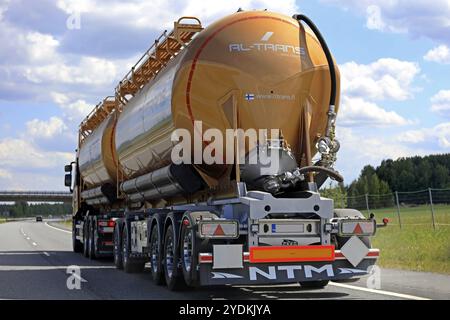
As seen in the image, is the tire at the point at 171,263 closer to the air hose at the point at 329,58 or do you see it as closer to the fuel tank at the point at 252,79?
the fuel tank at the point at 252,79

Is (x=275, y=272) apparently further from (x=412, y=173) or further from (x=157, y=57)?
(x=412, y=173)

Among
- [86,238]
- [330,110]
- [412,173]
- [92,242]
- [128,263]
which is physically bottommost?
[128,263]

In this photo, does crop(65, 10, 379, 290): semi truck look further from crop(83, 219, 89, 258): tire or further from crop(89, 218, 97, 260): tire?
crop(83, 219, 89, 258): tire

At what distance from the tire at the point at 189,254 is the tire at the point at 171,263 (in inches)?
11.5

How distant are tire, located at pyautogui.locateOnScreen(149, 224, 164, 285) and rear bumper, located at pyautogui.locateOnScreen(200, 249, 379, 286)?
2599mm

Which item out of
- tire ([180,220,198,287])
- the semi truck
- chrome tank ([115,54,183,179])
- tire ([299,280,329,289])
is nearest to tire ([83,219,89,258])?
chrome tank ([115,54,183,179])

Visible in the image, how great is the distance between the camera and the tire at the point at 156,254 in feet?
39.7

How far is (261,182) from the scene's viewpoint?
413 inches

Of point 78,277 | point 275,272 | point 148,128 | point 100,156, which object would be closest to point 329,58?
point 275,272

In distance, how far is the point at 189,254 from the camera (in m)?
10.4

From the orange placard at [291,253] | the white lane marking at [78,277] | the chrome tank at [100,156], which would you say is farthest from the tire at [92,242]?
the orange placard at [291,253]

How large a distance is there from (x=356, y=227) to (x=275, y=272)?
145 cm

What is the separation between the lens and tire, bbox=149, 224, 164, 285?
12.1 meters

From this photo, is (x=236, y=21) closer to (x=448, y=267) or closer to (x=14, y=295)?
(x=14, y=295)
